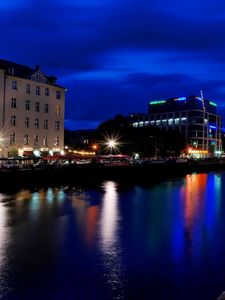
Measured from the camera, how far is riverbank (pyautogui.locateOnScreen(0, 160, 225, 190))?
168 ft

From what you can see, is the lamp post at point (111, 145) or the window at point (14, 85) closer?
the window at point (14, 85)

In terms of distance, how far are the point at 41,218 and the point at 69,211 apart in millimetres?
3897

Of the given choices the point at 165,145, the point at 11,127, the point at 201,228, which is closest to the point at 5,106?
the point at 11,127

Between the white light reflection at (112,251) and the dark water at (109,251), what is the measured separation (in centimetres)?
Result: 3

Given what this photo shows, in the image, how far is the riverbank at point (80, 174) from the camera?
2010 inches

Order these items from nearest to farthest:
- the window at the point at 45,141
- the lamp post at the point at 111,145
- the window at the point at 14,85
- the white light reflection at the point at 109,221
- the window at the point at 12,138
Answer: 1. the white light reflection at the point at 109,221
2. the window at the point at 12,138
3. the window at the point at 14,85
4. the window at the point at 45,141
5. the lamp post at the point at 111,145

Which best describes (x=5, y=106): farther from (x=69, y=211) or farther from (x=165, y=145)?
(x=165, y=145)

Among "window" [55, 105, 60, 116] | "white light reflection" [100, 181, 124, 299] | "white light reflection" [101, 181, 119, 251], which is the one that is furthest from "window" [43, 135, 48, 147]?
"white light reflection" [100, 181, 124, 299]

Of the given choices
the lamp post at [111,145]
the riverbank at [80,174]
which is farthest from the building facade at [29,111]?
the lamp post at [111,145]

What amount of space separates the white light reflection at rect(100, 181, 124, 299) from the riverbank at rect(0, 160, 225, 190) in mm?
20070

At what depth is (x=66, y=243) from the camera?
21219 mm

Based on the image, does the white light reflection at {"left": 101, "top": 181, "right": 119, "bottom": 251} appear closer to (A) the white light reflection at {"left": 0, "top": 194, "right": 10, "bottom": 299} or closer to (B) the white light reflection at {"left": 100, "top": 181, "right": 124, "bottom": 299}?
(B) the white light reflection at {"left": 100, "top": 181, "right": 124, "bottom": 299}

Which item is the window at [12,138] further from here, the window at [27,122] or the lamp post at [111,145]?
the lamp post at [111,145]

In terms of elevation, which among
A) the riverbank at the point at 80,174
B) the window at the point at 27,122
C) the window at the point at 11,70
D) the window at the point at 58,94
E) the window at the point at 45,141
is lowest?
the riverbank at the point at 80,174
